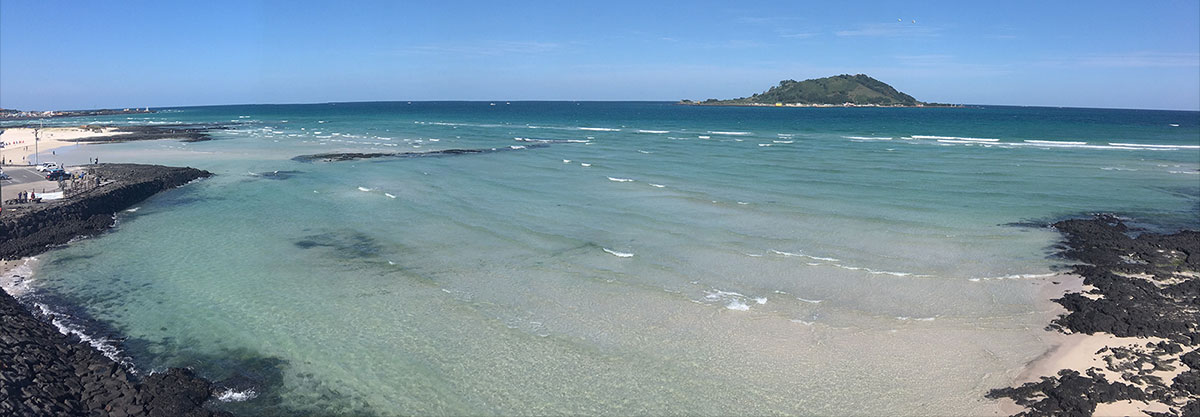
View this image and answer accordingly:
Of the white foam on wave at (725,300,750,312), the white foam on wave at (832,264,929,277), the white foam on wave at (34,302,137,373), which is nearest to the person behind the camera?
the white foam on wave at (34,302,137,373)

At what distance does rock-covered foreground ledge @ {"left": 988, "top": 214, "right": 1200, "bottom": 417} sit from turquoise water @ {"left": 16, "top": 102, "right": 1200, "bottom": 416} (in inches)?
34.4

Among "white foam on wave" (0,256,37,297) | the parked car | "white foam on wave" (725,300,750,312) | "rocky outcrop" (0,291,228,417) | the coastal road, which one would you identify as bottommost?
"rocky outcrop" (0,291,228,417)

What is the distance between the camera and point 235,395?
41.0 feet

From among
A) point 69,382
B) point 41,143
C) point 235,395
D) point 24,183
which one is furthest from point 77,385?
point 41,143

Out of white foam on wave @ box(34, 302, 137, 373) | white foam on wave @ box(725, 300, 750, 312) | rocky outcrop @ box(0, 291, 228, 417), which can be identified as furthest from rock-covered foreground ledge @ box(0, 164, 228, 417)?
white foam on wave @ box(725, 300, 750, 312)

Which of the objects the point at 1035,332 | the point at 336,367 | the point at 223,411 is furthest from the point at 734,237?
the point at 223,411

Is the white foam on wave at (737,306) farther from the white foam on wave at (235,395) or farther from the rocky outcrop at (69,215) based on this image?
the rocky outcrop at (69,215)

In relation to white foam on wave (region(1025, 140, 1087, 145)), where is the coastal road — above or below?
below

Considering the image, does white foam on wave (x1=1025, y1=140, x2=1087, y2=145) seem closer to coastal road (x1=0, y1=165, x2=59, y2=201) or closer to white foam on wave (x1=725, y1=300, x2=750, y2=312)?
white foam on wave (x1=725, y1=300, x2=750, y2=312)

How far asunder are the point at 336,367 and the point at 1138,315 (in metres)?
18.6

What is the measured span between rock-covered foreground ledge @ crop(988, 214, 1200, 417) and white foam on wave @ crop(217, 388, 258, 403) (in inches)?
550

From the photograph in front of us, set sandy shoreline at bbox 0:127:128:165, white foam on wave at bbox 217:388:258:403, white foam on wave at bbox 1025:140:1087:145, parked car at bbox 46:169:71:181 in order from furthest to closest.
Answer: white foam on wave at bbox 1025:140:1087:145, sandy shoreline at bbox 0:127:128:165, parked car at bbox 46:169:71:181, white foam on wave at bbox 217:388:258:403

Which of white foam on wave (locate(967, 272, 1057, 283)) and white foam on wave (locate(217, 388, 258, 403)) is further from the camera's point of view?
white foam on wave (locate(967, 272, 1057, 283))

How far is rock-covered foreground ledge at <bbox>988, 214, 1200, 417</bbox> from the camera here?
12195 millimetres
